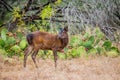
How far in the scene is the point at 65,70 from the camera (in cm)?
1043

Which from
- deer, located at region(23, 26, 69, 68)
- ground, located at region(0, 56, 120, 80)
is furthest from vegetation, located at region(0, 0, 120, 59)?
deer, located at region(23, 26, 69, 68)

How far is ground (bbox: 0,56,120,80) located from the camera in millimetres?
9609

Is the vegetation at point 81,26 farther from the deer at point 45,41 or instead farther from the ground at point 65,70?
the deer at point 45,41

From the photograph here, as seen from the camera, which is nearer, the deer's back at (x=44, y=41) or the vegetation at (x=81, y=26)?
the deer's back at (x=44, y=41)

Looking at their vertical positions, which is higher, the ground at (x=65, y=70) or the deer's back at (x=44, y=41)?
the deer's back at (x=44, y=41)

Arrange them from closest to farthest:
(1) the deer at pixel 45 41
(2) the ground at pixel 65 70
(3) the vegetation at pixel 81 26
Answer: (2) the ground at pixel 65 70
(1) the deer at pixel 45 41
(3) the vegetation at pixel 81 26

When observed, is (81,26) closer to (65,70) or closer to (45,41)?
(45,41)

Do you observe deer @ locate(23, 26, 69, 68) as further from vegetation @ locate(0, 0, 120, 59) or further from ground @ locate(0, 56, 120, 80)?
vegetation @ locate(0, 0, 120, 59)

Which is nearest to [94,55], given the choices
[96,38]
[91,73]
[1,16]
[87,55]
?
[87,55]

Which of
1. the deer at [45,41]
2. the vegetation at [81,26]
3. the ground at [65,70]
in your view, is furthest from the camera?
the vegetation at [81,26]

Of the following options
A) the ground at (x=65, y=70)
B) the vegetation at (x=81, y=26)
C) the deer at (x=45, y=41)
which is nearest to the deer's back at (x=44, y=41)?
the deer at (x=45, y=41)

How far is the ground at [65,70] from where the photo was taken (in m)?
9.61

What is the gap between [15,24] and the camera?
1439 cm

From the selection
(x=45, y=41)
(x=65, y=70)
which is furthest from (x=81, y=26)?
(x=65, y=70)
